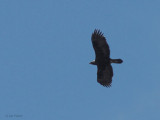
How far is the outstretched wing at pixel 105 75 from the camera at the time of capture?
36019 mm

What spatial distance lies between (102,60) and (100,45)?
49.4 inches

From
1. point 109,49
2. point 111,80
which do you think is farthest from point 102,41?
point 111,80

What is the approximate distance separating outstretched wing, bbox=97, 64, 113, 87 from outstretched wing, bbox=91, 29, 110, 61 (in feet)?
3.26

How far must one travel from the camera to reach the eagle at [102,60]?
114 feet

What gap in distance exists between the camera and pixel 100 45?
3491 centimetres

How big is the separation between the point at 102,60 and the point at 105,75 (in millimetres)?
1299

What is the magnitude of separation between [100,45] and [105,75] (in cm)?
255

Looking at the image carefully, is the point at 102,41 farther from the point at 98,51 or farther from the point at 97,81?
the point at 97,81

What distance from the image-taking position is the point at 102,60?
35.7 metres

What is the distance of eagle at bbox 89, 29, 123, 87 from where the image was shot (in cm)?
3488

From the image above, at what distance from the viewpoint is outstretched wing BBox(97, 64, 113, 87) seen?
118 feet

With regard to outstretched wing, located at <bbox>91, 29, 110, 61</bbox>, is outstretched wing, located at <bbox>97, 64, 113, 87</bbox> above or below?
below

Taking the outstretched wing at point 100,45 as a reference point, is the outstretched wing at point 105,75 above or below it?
below

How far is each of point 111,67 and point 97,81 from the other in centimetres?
173
